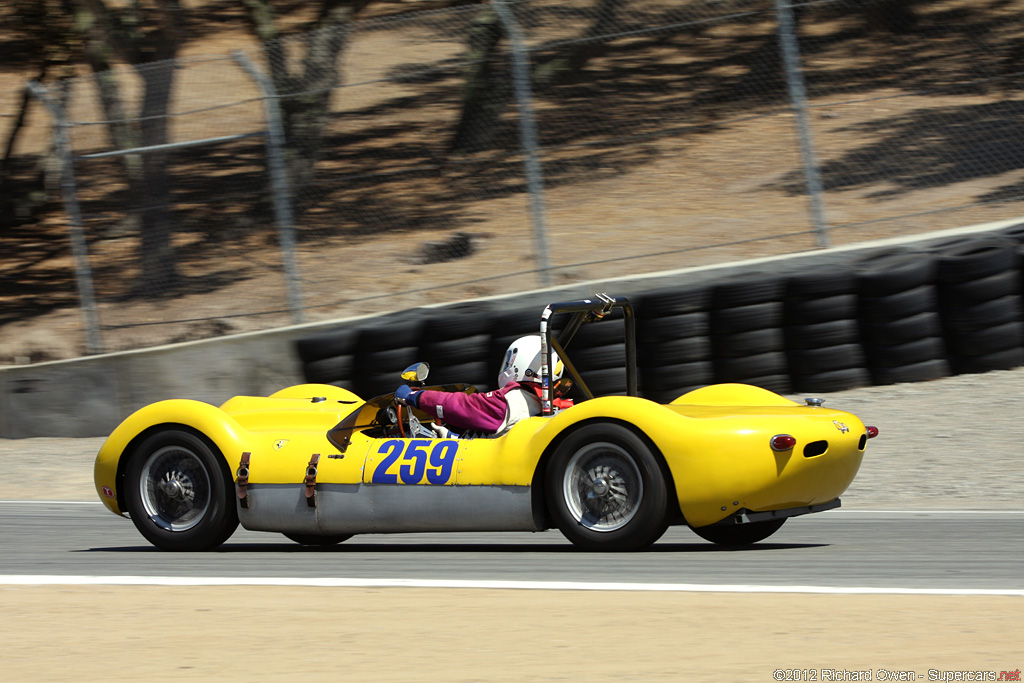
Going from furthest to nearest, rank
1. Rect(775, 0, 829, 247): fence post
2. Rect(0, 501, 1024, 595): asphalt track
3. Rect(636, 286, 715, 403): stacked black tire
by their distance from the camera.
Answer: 1. Rect(775, 0, 829, 247): fence post
2. Rect(636, 286, 715, 403): stacked black tire
3. Rect(0, 501, 1024, 595): asphalt track

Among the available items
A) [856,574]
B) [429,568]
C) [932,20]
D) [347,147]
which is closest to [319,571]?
[429,568]

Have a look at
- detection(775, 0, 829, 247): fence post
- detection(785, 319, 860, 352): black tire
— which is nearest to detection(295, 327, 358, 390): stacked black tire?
detection(785, 319, 860, 352): black tire

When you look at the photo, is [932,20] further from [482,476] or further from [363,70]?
[482,476]

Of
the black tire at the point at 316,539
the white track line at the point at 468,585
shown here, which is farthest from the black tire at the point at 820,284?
the white track line at the point at 468,585

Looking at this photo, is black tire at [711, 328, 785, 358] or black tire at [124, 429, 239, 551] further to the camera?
black tire at [711, 328, 785, 358]

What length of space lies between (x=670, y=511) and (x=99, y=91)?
8.58m

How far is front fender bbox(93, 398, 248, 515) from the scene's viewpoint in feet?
23.1

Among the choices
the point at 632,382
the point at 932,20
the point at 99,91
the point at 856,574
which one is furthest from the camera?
the point at 932,20

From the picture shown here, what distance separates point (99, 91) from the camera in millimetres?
12789

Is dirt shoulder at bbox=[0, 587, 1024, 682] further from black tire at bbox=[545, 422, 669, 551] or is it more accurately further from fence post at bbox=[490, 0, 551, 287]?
fence post at bbox=[490, 0, 551, 287]

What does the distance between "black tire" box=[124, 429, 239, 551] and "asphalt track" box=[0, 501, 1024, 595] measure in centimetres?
12

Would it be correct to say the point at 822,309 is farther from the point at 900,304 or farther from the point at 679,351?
the point at 679,351

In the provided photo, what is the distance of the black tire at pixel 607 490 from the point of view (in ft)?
20.3

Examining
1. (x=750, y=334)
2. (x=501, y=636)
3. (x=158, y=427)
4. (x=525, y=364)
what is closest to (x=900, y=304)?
(x=750, y=334)
